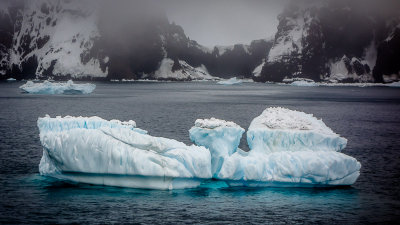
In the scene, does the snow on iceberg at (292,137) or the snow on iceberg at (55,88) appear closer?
the snow on iceberg at (292,137)

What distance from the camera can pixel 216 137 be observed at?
20.0 meters

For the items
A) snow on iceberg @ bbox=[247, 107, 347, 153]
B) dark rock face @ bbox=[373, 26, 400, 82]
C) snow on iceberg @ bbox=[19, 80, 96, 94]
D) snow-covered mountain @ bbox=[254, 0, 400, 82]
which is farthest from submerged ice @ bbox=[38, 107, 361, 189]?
snow-covered mountain @ bbox=[254, 0, 400, 82]

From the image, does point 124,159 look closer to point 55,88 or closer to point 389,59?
point 55,88

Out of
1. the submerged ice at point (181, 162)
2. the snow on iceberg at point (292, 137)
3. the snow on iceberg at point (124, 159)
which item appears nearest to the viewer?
the snow on iceberg at point (124, 159)

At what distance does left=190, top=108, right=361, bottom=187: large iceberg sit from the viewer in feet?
62.4

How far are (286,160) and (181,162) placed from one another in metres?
4.35

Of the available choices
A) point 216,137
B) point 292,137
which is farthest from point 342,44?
point 216,137

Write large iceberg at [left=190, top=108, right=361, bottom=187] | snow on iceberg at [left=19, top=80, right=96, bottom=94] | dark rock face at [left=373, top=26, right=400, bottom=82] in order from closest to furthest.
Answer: large iceberg at [left=190, top=108, right=361, bottom=187] → snow on iceberg at [left=19, top=80, right=96, bottom=94] → dark rock face at [left=373, top=26, right=400, bottom=82]

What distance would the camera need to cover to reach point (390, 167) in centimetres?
2367

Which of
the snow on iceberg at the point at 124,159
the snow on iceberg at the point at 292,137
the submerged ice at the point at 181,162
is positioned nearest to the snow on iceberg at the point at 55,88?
the snow on iceberg at the point at 292,137

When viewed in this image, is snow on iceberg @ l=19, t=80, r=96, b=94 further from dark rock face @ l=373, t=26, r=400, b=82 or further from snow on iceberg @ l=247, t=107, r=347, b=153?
dark rock face @ l=373, t=26, r=400, b=82

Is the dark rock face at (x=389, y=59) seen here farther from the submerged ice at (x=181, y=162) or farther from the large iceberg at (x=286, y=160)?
the submerged ice at (x=181, y=162)

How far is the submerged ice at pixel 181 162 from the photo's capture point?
18.4 meters

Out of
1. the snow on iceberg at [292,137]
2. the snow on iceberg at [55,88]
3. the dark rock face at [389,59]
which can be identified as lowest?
the snow on iceberg at [55,88]
